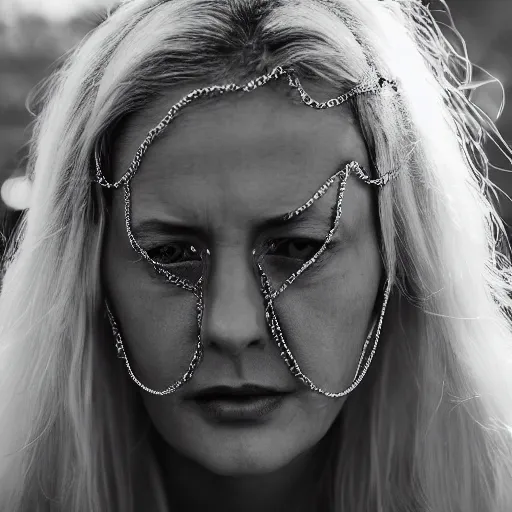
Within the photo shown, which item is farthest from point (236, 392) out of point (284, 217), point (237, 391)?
point (284, 217)

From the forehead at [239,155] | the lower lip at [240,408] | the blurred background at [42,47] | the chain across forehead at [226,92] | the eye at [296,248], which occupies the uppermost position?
the blurred background at [42,47]

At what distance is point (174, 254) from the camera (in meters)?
1.50

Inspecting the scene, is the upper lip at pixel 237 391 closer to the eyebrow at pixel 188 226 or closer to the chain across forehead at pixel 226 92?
the eyebrow at pixel 188 226

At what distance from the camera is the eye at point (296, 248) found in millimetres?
1483

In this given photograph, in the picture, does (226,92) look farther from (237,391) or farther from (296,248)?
(237,391)

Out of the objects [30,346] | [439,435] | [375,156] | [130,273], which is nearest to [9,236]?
[30,346]

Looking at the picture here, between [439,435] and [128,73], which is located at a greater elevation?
[128,73]

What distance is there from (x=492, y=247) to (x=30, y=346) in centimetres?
109

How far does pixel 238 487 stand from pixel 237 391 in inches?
14.1

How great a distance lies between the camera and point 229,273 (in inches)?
56.5

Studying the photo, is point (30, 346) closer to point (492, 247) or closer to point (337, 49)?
point (337, 49)

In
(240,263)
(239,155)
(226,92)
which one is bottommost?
(240,263)

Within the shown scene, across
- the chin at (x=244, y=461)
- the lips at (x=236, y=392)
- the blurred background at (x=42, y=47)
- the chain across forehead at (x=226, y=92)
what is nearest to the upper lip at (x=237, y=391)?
the lips at (x=236, y=392)

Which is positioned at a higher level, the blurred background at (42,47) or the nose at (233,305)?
the blurred background at (42,47)
